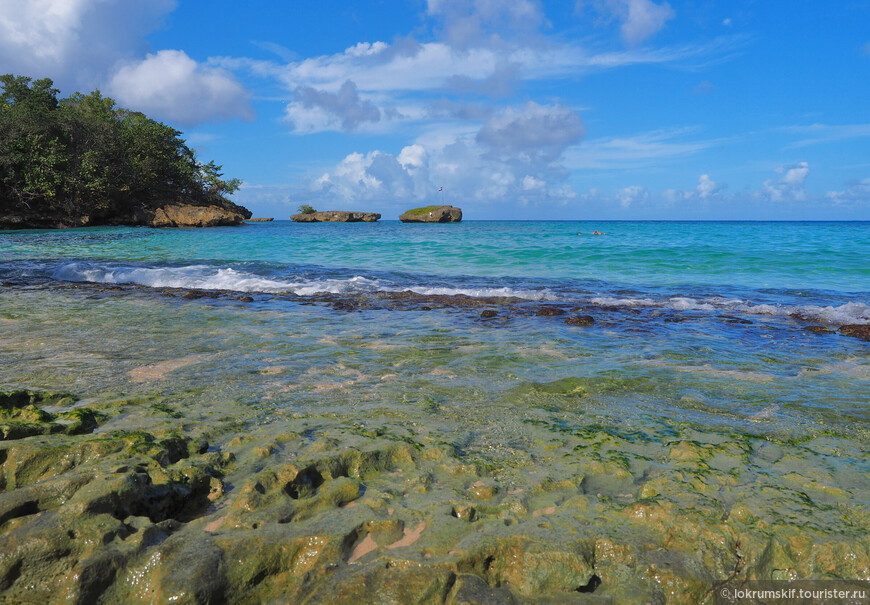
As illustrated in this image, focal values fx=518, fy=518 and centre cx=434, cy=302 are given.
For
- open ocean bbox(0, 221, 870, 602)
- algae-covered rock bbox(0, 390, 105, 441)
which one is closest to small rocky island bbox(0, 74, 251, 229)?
open ocean bbox(0, 221, 870, 602)

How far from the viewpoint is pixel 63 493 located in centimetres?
264

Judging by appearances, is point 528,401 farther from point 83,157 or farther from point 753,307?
point 83,157

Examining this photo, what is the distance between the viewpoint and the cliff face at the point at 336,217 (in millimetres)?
86938

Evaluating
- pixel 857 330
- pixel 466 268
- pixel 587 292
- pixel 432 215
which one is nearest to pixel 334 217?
pixel 432 215

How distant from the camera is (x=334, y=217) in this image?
87125mm

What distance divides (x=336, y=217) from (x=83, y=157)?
48.0m

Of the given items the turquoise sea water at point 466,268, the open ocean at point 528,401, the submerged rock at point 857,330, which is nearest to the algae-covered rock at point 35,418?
the open ocean at point 528,401

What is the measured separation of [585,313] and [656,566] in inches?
284

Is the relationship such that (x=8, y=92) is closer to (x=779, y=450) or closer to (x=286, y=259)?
Answer: (x=286, y=259)

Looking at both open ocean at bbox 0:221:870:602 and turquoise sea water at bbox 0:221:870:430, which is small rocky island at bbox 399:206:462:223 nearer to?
turquoise sea water at bbox 0:221:870:430

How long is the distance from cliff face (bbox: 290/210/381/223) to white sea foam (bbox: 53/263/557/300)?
73184 mm

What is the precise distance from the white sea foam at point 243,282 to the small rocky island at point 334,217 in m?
73.2

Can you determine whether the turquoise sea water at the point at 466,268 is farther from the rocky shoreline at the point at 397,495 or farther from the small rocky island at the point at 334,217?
the small rocky island at the point at 334,217

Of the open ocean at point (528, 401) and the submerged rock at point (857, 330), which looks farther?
the submerged rock at point (857, 330)
